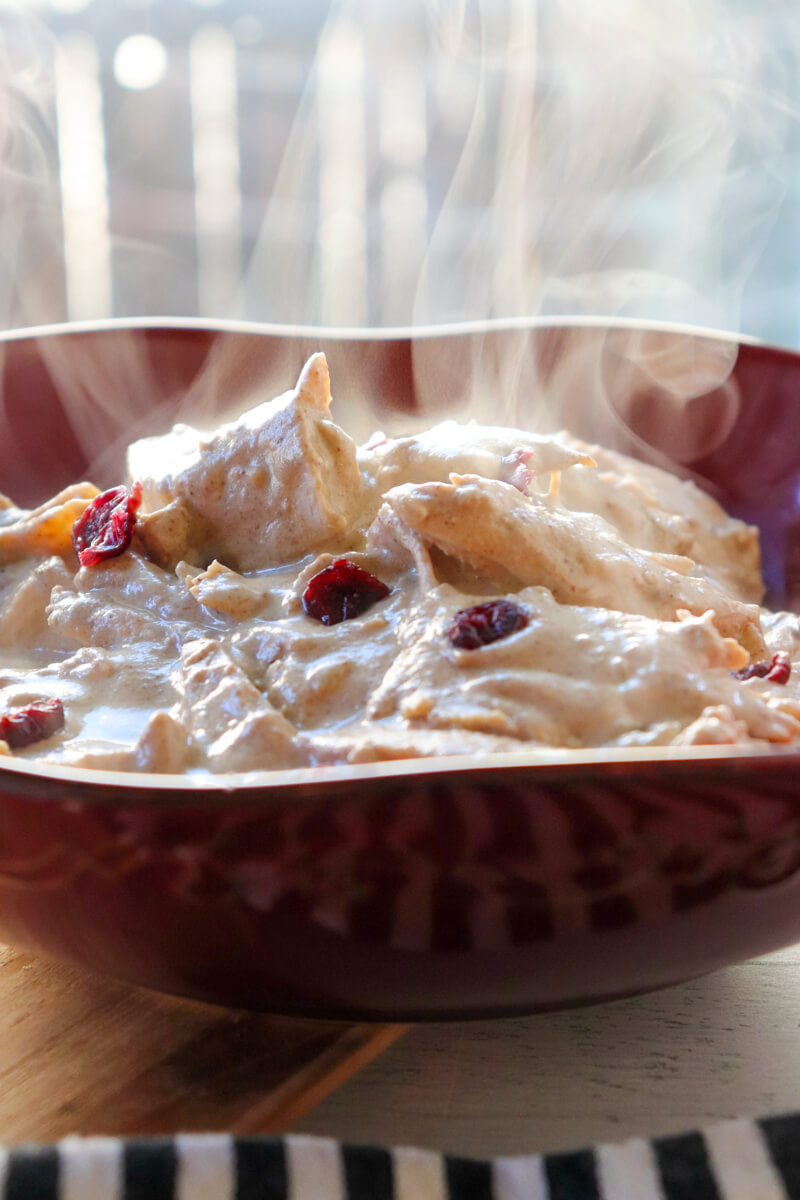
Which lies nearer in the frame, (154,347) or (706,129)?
(154,347)

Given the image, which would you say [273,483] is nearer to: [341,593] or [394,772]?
[341,593]

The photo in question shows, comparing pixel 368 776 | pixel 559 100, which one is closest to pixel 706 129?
pixel 559 100

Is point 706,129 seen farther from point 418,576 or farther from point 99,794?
point 99,794

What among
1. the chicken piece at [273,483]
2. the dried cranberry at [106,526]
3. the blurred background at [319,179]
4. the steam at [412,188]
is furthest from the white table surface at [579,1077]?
the blurred background at [319,179]

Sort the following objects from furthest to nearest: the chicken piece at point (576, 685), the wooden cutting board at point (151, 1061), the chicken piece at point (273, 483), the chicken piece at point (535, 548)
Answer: the chicken piece at point (273, 483)
the chicken piece at point (535, 548)
the chicken piece at point (576, 685)
the wooden cutting board at point (151, 1061)

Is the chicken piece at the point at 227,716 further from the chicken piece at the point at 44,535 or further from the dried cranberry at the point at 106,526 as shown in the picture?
the chicken piece at the point at 44,535

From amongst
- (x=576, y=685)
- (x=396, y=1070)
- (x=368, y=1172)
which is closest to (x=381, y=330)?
(x=576, y=685)
